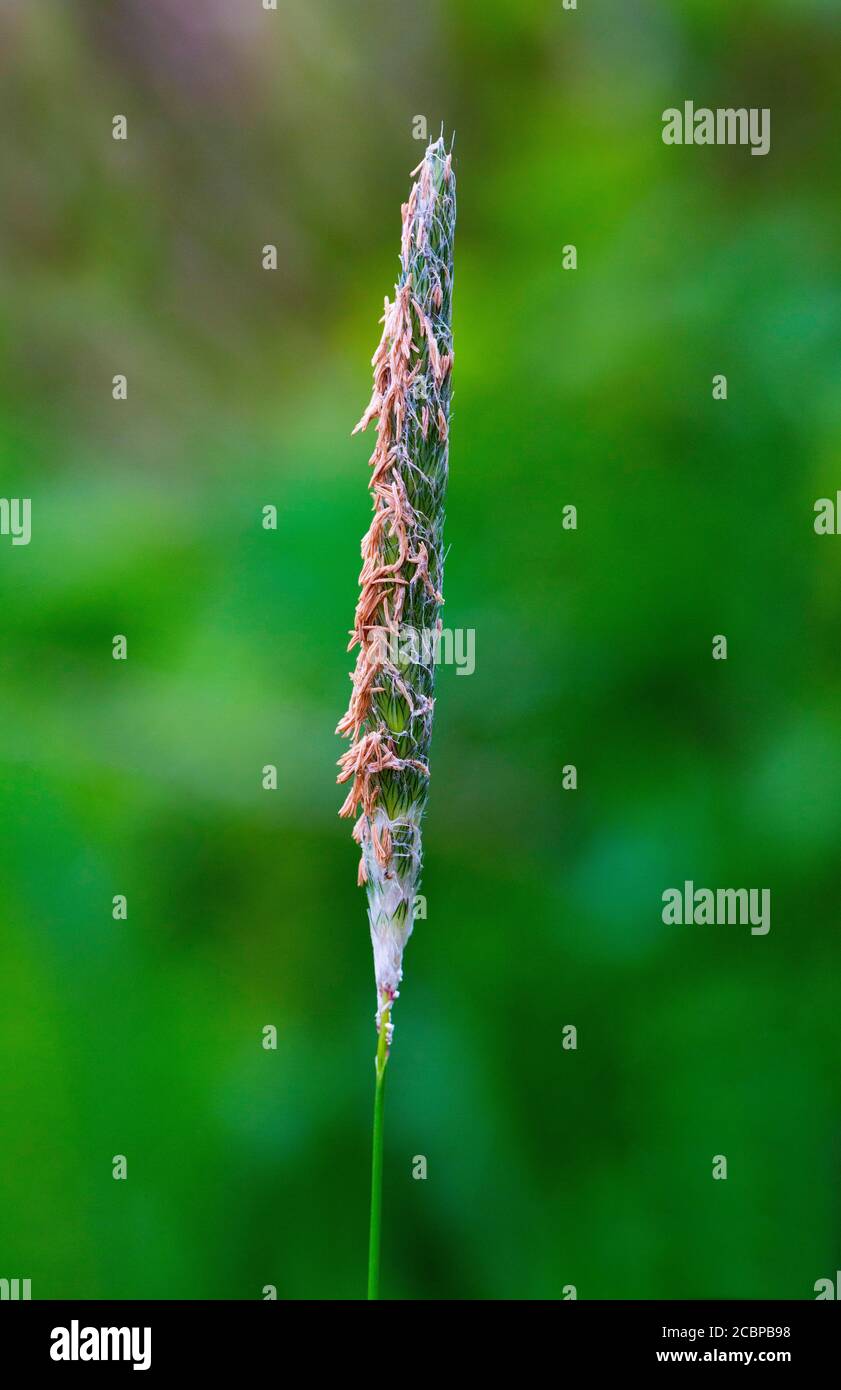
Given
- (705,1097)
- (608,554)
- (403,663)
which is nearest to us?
(403,663)

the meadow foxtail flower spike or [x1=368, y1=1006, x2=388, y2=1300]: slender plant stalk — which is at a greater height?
the meadow foxtail flower spike

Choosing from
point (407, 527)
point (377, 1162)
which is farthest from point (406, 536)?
point (377, 1162)

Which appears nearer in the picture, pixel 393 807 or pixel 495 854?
pixel 393 807

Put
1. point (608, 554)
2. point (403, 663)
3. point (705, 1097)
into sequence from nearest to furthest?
1. point (403, 663)
2. point (705, 1097)
3. point (608, 554)

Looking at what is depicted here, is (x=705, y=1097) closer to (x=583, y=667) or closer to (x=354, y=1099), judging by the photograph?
(x=354, y=1099)

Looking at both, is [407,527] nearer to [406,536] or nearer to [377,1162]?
[406,536]

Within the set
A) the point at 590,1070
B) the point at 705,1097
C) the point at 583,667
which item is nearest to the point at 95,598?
the point at 583,667

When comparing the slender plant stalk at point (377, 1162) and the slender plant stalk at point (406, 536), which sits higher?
the slender plant stalk at point (406, 536)

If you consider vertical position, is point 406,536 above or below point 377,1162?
above
